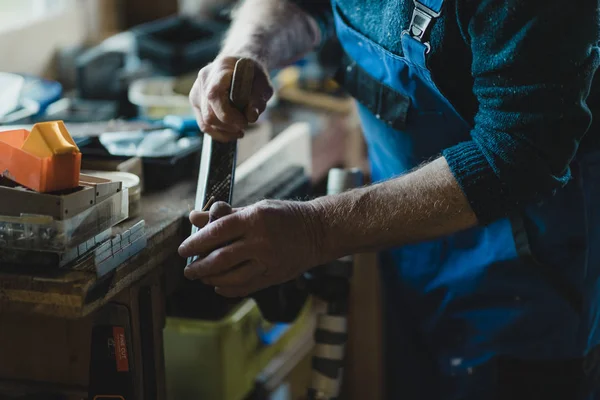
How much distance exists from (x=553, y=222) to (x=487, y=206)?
23cm

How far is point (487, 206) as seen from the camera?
2.92 feet

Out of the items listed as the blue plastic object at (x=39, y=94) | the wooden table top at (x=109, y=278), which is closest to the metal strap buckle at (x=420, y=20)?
the wooden table top at (x=109, y=278)

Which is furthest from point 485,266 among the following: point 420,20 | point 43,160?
point 43,160

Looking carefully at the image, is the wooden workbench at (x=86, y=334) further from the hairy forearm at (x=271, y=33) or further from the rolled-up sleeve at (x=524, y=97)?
the rolled-up sleeve at (x=524, y=97)

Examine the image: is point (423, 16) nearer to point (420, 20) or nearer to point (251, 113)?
point (420, 20)

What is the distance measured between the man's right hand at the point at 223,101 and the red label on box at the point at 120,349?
28cm

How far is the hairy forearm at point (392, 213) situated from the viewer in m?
0.89

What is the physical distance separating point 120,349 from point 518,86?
56 centimetres

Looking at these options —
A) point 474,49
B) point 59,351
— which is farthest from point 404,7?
point 59,351

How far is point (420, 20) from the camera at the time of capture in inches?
36.4

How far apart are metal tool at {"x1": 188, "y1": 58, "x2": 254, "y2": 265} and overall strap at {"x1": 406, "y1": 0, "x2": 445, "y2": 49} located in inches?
8.1

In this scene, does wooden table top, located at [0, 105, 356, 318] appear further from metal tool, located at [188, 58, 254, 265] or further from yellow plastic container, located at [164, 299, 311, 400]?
yellow plastic container, located at [164, 299, 311, 400]

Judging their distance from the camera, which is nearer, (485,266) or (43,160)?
(43,160)

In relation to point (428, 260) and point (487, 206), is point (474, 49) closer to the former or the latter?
point (487, 206)
